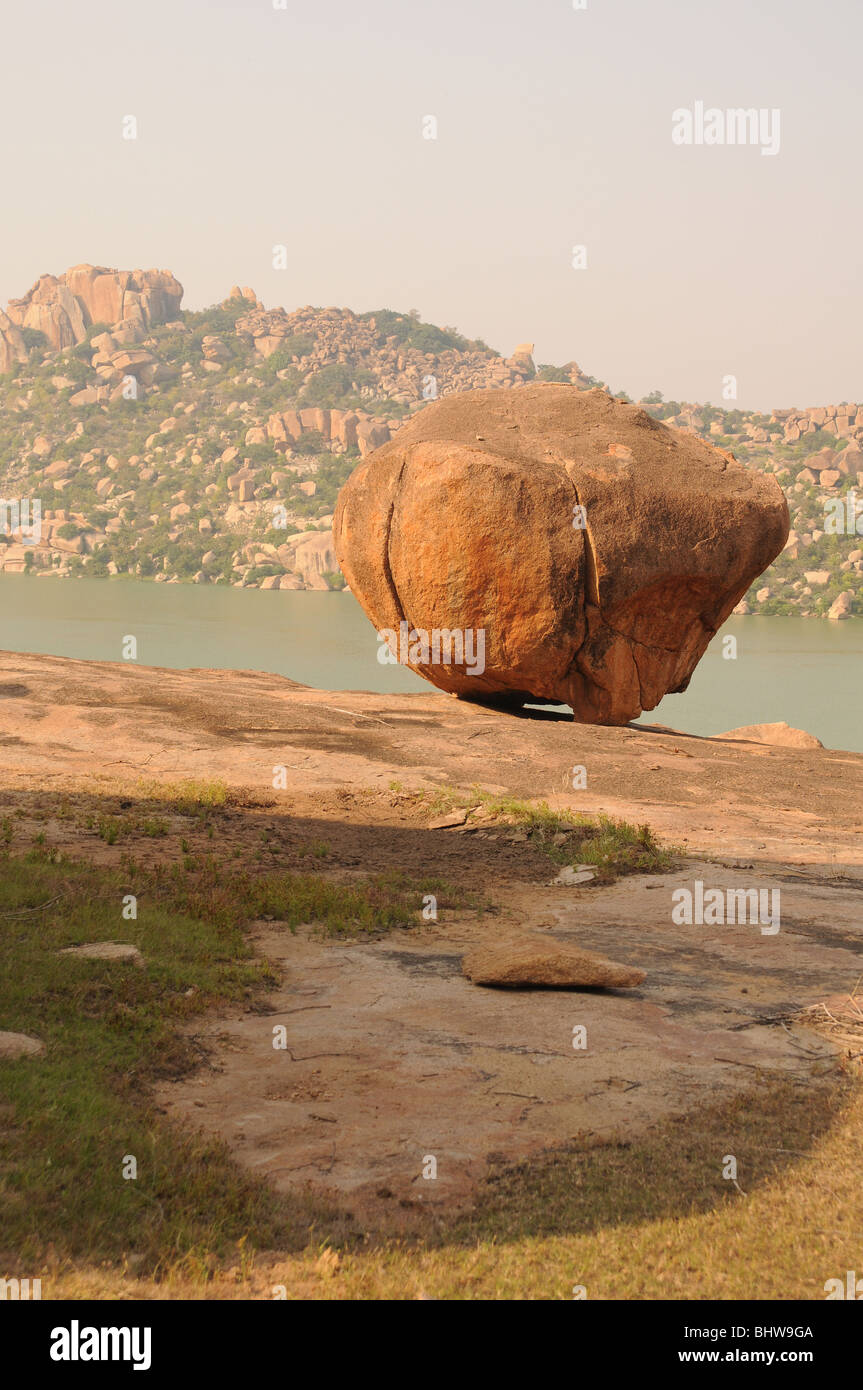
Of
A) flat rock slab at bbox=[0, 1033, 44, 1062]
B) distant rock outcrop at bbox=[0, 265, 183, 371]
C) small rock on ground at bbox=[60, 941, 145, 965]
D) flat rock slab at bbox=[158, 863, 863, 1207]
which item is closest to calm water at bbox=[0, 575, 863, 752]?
small rock on ground at bbox=[60, 941, 145, 965]

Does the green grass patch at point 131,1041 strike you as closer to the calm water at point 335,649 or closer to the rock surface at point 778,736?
the rock surface at point 778,736

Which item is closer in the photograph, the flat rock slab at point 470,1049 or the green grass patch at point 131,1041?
the green grass patch at point 131,1041

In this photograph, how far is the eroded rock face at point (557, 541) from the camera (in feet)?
46.1

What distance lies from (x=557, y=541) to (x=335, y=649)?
26307 millimetres

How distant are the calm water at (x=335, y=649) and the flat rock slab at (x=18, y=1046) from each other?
20254 mm

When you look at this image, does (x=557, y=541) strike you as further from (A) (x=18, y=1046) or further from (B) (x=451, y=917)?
(A) (x=18, y=1046)

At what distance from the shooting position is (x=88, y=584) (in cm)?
6594

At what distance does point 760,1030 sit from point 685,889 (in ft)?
8.80

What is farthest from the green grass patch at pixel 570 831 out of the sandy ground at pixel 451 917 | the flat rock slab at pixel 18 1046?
the flat rock slab at pixel 18 1046

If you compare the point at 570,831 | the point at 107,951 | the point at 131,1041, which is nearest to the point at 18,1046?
the point at 131,1041

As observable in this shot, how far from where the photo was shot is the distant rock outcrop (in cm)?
11875

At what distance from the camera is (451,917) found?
7.89 metres
